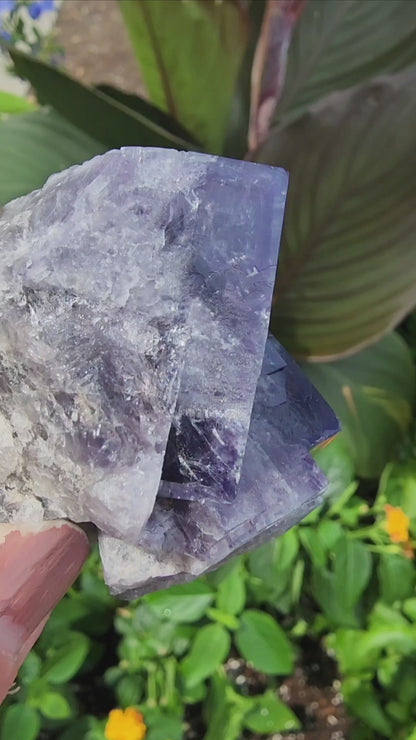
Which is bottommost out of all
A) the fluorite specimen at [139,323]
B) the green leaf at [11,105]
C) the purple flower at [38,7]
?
the green leaf at [11,105]

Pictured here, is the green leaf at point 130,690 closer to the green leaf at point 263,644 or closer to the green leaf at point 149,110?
the green leaf at point 263,644

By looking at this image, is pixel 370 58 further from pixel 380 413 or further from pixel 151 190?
pixel 151 190

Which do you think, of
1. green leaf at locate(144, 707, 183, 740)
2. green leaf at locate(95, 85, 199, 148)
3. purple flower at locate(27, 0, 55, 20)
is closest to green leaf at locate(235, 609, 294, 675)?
green leaf at locate(144, 707, 183, 740)

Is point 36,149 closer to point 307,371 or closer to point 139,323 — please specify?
point 307,371

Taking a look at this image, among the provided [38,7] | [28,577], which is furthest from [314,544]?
[38,7]

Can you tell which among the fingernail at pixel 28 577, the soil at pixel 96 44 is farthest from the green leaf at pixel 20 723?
the soil at pixel 96 44

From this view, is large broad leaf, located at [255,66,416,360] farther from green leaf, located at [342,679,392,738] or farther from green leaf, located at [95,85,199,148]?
green leaf, located at [342,679,392,738]
